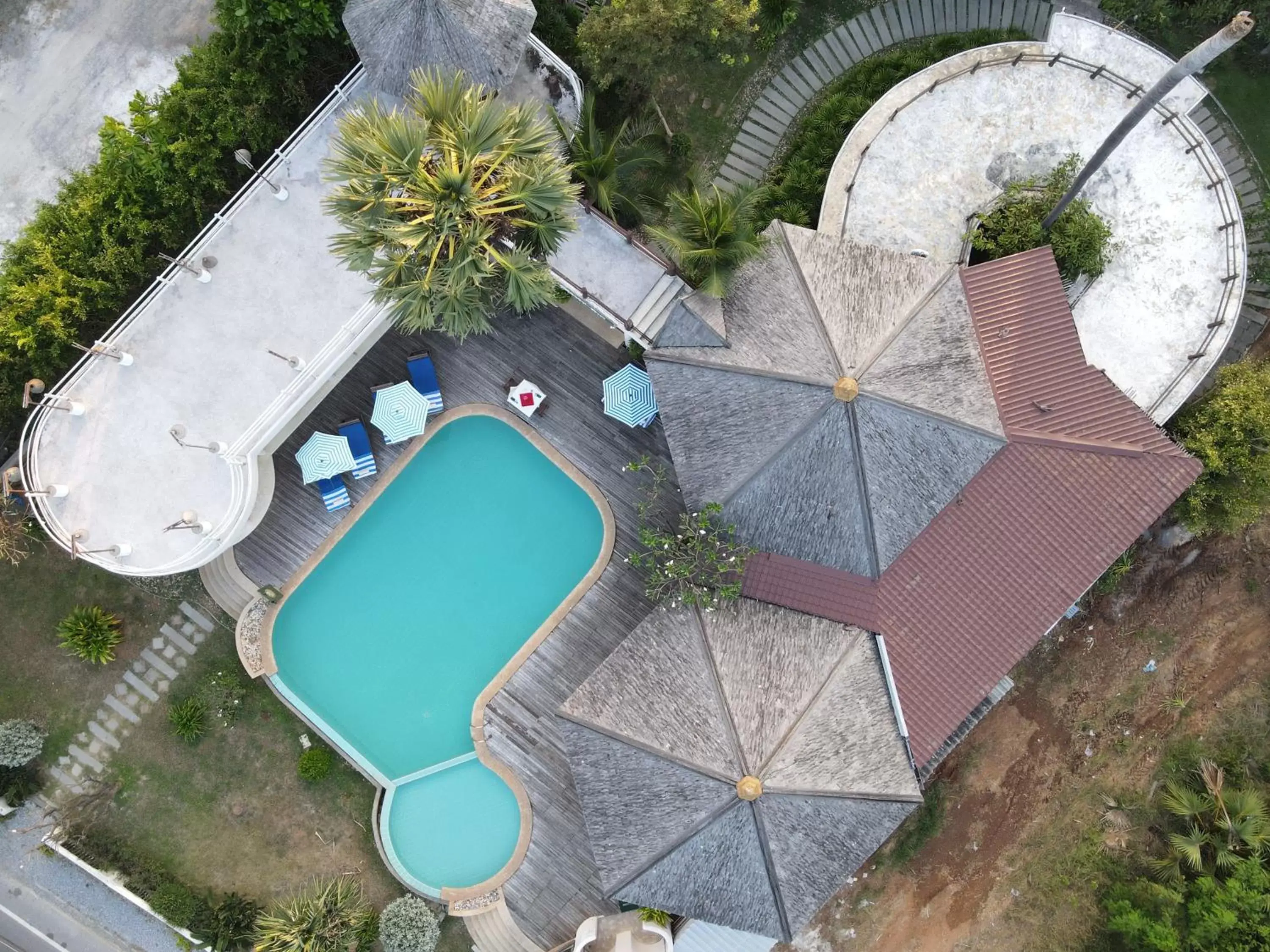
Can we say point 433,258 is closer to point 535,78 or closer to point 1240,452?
point 535,78

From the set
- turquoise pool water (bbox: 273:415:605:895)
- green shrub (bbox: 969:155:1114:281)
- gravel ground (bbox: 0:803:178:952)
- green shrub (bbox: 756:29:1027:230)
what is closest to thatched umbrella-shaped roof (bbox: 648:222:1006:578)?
green shrub (bbox: 756:29:1027:230)

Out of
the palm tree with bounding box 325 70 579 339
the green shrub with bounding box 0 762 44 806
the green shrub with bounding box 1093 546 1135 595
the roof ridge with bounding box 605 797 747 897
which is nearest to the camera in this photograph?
the palm tree with bounding box 325 70 579 339

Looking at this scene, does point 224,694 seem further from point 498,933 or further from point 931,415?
point 931,415

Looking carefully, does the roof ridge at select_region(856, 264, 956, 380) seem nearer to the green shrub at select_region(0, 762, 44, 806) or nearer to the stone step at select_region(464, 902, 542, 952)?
the stone step at select_region(464, 902, 542, 952)

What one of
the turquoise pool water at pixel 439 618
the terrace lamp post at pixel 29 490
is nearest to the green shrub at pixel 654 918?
the turquoise pool water at pixel 439 618

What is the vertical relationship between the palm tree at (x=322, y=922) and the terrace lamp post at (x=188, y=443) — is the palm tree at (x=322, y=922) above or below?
below

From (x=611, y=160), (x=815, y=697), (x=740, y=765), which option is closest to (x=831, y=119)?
(x=611, y=160)

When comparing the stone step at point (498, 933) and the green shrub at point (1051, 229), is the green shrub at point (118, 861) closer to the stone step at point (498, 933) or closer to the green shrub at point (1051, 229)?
the stone step at point (498, 933)
